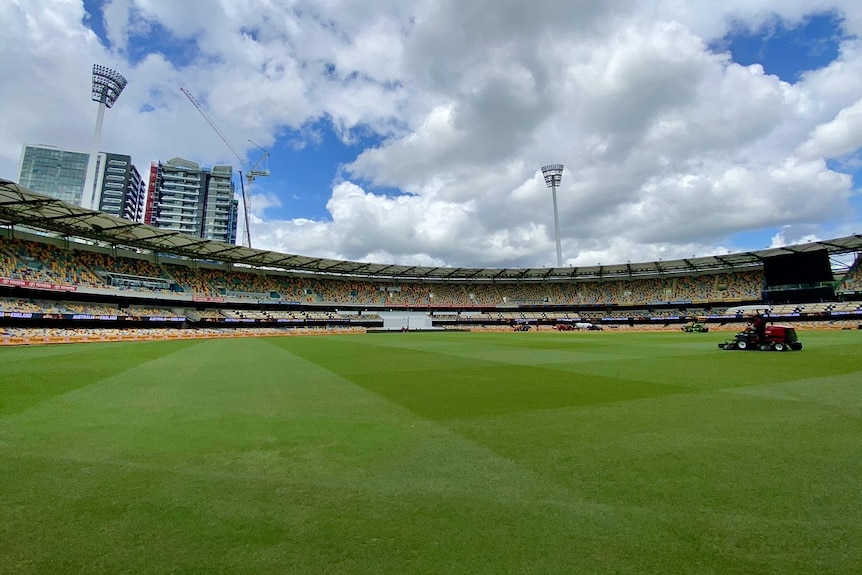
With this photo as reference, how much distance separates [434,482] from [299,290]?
2607 inches

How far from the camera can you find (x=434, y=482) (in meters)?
4.45

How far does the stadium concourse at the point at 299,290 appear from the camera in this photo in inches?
1506

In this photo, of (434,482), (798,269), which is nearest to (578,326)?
(798,269)

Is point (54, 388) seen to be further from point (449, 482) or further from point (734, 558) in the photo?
point (734, 558)

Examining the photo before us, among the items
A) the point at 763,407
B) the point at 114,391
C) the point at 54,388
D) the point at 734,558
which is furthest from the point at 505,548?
the point at 54,388

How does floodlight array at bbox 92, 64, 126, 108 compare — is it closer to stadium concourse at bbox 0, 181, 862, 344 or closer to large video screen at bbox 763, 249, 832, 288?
stadium concourse at bbox 0, 181, 862, 344

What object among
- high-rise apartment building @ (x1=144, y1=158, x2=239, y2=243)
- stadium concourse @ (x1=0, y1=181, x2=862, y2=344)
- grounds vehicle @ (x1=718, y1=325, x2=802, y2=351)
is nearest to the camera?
grounds vehicle @ (x1=718, y1=325, x2=802, y2=351)

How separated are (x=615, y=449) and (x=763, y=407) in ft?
15.7

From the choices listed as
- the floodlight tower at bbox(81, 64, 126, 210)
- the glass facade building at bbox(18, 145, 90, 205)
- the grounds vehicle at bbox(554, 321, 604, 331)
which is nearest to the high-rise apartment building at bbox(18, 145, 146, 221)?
the glass facade building at bbox(18, 145, 90, 205)

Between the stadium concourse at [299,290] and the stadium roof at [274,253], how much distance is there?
18cm

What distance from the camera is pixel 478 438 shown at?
6117 mm

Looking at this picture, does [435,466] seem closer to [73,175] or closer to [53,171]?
[73,175]

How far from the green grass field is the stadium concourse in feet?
123

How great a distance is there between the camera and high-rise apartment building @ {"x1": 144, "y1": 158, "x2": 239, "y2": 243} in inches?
4779
